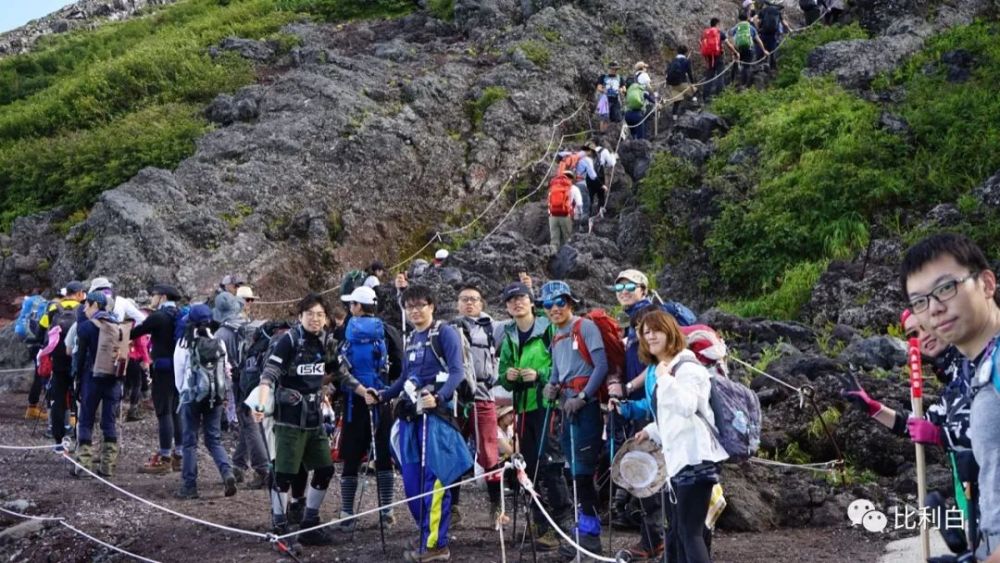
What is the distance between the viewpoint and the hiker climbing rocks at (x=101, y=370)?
12812 mm

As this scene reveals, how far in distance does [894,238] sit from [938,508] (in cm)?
1351

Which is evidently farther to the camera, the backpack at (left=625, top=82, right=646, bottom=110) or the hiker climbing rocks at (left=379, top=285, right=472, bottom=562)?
the backpack at (left=625, top=82, right=646, bottom=110)

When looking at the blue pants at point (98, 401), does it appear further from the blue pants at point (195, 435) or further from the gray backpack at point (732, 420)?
the gray backpack at point (732, 420)

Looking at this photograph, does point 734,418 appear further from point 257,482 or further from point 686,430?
point 257,482

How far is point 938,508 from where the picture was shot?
4566mm

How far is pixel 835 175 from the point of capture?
62.7ft

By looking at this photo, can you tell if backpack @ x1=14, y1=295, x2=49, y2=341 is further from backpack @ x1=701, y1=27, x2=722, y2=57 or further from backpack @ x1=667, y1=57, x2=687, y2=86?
backpack @ x1=701, y1=27, x2=722, y2=57

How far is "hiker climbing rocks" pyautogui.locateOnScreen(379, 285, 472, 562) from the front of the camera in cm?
902

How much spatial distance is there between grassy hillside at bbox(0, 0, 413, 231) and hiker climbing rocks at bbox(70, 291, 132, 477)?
38.5ft

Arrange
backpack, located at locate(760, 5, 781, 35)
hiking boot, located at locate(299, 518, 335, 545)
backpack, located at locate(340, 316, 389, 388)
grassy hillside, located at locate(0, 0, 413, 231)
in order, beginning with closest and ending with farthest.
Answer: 1. hiking boot, located at locate(299, 518, 335, 545)
2. backpack, located at locate(340, 316, 389, 388)
3. grassy hillside, located at locate(0, 0, 413, 231)
4. backpack, located at locate(760, 5, 781, 35)

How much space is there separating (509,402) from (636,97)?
13471 millimetres

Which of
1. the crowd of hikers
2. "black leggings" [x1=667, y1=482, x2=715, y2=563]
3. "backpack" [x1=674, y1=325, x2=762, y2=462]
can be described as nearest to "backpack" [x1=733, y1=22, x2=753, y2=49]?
the crowd of hikers

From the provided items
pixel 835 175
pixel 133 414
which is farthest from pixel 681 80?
pixel 133 414

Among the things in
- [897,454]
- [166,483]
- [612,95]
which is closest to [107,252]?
[166,483]
